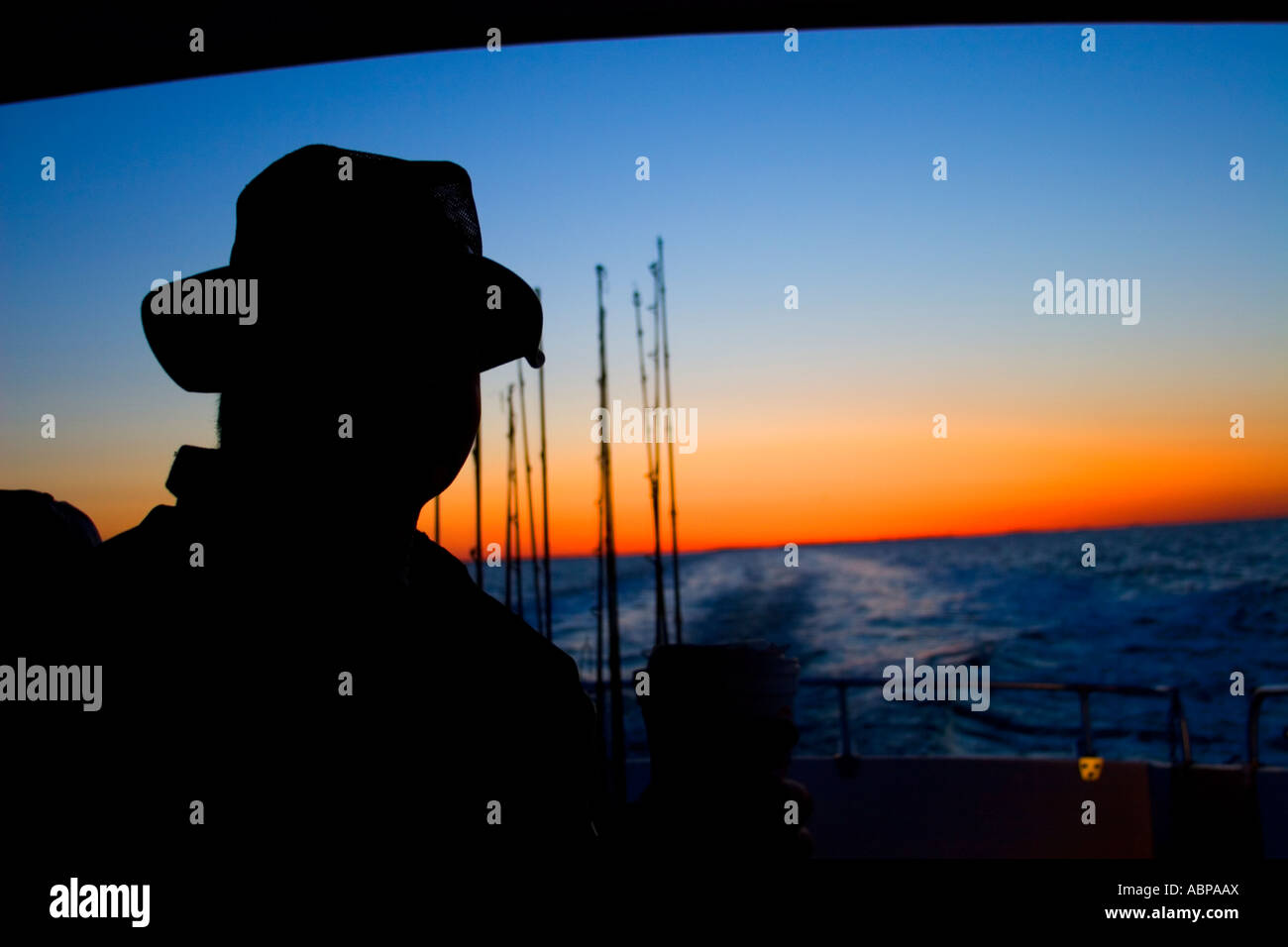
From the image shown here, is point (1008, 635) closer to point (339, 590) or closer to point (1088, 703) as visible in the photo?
point (1088, 703)

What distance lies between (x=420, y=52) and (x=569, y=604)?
24.3m

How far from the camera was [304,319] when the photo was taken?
1.85ft

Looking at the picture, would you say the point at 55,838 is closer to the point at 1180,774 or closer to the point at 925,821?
the point at 925,821

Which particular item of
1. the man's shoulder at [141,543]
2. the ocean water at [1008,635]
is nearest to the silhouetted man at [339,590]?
the man's shoulder at [141,543]

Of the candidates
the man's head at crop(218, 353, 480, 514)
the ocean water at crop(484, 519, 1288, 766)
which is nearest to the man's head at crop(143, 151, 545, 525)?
the man's head at crop(218, 353, 480, 514)

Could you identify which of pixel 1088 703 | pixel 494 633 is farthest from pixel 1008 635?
pixel 494 633

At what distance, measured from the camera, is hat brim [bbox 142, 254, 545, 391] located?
1.87 feet

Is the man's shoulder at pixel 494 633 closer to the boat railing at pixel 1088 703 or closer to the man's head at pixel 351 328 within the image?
the man's head at pixel 351 328

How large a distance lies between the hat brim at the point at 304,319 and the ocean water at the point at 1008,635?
12.2ft

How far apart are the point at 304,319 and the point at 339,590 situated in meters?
0.18

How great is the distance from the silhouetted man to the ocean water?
147 inches

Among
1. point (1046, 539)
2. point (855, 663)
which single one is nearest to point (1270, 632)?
point (855, 663)

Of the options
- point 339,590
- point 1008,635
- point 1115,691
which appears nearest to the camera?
point 339,590
